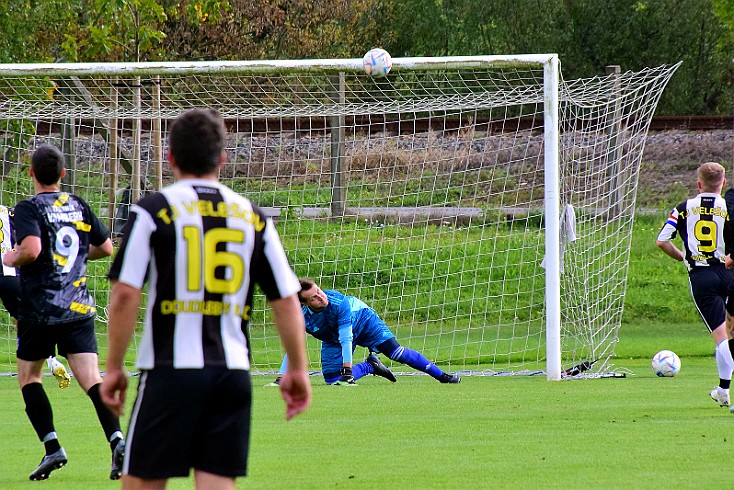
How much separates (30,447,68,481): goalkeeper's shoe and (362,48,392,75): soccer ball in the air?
20.7ft

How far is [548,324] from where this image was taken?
38.8ft

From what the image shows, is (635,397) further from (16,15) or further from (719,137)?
(719,137)

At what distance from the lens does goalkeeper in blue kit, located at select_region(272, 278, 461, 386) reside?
→ 36.9ft

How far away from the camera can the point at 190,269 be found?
13.2 feet

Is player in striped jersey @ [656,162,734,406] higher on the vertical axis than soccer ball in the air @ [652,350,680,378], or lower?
higher

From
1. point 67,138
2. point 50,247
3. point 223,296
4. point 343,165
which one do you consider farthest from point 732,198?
point 67,138

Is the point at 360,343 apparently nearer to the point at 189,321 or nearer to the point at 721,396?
the point at 721,396

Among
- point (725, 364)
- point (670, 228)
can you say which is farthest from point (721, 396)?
point (670, 228)

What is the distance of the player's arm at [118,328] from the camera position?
3938 mm

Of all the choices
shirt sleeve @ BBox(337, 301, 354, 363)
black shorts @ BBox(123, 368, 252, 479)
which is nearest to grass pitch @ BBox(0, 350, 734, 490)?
shirt sleeve @ BBox(337, 301, 354, 363)

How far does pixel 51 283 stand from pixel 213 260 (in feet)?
9.83

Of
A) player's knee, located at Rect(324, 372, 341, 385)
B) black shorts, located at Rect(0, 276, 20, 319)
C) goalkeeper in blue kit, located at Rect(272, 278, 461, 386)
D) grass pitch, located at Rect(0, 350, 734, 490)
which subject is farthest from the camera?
player's knee, located at Rect(324, 372, 341, 385)

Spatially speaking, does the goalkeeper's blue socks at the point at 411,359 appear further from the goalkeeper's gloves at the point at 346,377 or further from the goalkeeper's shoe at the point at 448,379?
the goalkeeper's gloves at the point at 346,377

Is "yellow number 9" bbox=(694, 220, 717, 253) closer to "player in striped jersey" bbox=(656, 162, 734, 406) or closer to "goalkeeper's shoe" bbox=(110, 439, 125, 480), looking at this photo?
"player in striped jersey" bbox=(656, 162, 734, 406)
